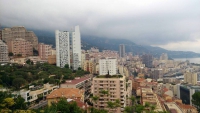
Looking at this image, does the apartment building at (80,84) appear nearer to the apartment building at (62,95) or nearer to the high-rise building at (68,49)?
the apartment building at (62,95)

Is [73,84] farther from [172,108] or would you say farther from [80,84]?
[172,108]

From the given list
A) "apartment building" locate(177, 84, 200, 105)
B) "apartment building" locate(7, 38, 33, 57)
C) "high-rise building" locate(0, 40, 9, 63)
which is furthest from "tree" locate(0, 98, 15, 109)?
"apartment building" locate(7, 38, 33, 57)

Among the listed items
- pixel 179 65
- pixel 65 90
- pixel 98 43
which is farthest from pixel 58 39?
pixel 98 43

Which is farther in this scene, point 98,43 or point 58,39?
→ point 98,43

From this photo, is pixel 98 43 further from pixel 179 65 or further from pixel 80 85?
pixel 80 85

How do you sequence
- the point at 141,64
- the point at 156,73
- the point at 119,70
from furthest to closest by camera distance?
the point at 141,64 → the point at 156,73 → the point at 119,70

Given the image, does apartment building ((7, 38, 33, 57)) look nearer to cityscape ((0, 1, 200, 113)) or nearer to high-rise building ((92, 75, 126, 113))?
cityscape ((0, 1, 200, 113))

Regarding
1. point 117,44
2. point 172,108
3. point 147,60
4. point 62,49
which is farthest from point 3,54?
point 117,44
